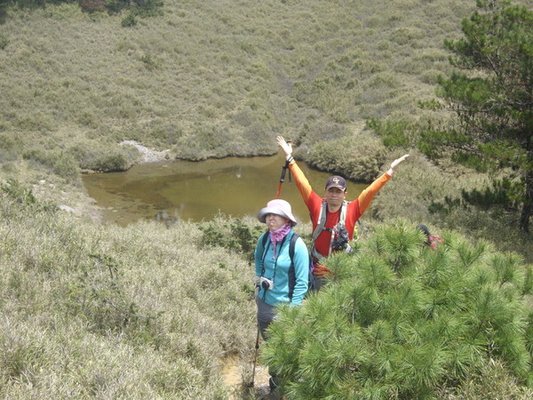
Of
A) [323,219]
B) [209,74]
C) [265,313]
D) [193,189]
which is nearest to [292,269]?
[265,313]

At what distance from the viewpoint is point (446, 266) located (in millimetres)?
3338

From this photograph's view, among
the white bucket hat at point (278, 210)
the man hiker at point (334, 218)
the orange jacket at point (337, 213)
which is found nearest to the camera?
the white bucket hat at point (278, 210)

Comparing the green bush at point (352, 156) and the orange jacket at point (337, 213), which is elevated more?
the orange jacket at point (337, 213)

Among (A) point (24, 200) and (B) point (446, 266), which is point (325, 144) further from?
(B) point (446, 266)

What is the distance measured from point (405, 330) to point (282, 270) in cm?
150

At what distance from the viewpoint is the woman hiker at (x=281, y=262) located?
4254mm

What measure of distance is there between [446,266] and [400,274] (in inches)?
12.8

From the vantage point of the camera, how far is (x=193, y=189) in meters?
18.6

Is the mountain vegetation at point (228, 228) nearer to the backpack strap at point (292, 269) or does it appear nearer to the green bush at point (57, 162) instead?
the green bush at point (57, 162)

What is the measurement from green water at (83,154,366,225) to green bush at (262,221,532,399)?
40.1 feet

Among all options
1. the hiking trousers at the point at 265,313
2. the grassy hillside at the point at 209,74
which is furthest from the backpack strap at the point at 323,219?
the grassy hillside at the point at 209,74

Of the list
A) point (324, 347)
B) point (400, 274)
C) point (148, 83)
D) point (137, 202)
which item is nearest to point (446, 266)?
point (400, 274)

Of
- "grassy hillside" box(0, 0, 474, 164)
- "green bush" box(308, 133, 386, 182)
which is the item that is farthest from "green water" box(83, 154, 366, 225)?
"grassy hillside" box(0, 0, 474, 164)

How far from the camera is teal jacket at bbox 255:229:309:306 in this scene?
4.27m
